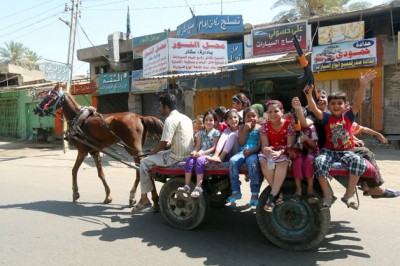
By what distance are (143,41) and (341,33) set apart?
8800 millimetres

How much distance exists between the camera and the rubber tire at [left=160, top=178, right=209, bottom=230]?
4.30 meters

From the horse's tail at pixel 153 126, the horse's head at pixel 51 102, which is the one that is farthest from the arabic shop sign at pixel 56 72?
the horse's tail at pixel 153 126

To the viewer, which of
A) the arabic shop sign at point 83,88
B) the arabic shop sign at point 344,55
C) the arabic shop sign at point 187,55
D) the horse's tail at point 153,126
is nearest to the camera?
the horse's tail at point 153,126

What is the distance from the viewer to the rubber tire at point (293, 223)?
3.57 m

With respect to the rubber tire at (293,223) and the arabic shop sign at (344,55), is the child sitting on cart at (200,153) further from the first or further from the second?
the arabic shop sign at (344,55)

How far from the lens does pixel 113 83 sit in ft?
57.0

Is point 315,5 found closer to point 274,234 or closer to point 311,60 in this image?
point 311,60

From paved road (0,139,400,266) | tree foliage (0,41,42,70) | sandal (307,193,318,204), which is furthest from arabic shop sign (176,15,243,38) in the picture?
tree foliage (0,41,42,70)

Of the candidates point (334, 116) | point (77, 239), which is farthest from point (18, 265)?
point (334, 116)

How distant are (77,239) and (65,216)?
45.0 inches

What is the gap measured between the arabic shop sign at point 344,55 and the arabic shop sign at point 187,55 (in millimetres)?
3145

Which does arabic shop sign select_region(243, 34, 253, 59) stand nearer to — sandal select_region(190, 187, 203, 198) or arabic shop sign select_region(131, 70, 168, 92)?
arabic shop sign select_region(131, 70, 168, 92)

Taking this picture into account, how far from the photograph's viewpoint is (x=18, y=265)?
139 inches

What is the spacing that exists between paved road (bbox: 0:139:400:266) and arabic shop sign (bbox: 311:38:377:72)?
6133 millimetres
